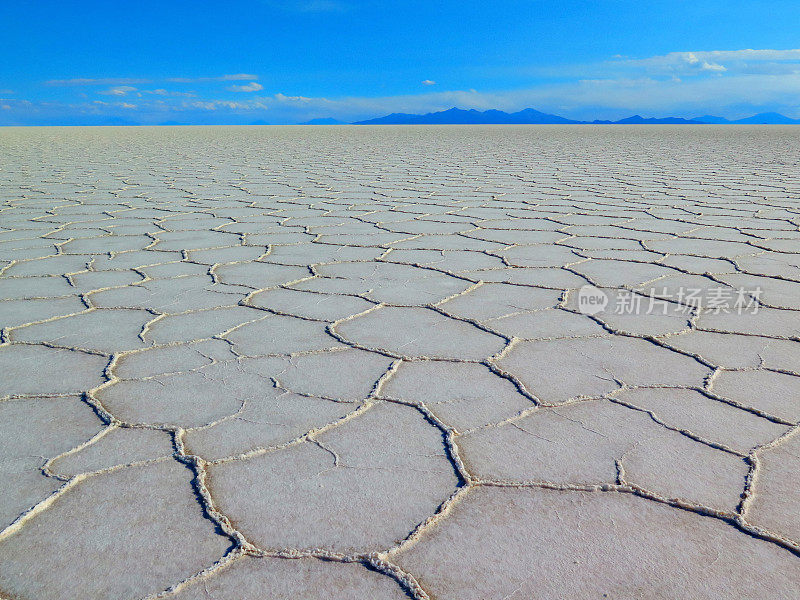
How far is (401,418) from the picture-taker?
1286 mm

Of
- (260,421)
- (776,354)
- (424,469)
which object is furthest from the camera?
(776,354)

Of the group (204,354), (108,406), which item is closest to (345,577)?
(108,406)

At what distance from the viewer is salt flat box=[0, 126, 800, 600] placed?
0.89 m

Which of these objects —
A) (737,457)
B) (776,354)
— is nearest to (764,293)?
(776,354)

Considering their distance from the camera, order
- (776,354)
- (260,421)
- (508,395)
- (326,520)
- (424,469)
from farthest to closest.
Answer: (776,354) < (508,395) < (260,421) < (424,469) < (326,520)

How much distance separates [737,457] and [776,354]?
57 centimetres

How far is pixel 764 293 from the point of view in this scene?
2068mm

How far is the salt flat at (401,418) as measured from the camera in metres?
0.89

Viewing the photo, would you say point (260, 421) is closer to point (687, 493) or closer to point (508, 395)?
point (508, 395)

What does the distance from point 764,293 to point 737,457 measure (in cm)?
114

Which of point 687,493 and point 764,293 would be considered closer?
point 687,493

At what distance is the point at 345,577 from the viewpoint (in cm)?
87

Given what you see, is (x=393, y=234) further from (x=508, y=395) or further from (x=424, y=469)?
(x=424, y=469)

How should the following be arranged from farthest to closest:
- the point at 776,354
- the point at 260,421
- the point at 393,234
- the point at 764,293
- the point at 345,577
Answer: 1. the point at 393,234
2. the point at 764,293
3. the point at 776,354
4. the point at 260,421
5. the point at 345,577
